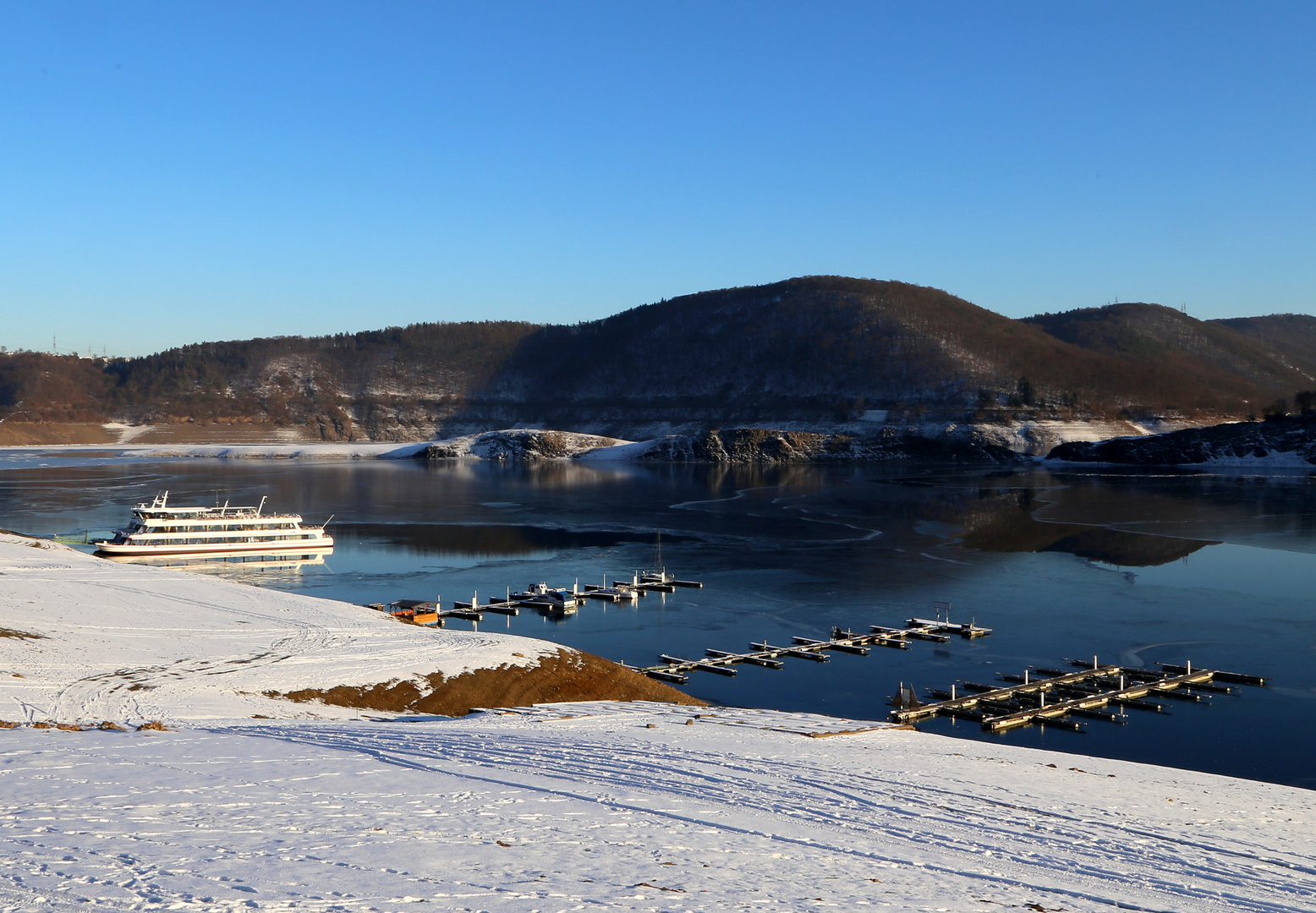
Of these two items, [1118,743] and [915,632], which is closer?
[1118,743]

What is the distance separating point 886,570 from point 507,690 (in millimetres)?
25299

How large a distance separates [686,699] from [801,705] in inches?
116

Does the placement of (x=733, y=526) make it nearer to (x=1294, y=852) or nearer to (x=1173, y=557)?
(x=1173, y=557)

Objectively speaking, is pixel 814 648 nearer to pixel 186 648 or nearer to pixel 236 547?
pixel 186 648

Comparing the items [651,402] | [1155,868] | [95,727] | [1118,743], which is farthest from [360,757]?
[651,402]

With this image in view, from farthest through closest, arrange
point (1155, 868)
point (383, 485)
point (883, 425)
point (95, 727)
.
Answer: point (883, 425) < point (383, 485) < point (95, 727) < point (1155, 868)

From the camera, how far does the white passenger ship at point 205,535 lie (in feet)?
151

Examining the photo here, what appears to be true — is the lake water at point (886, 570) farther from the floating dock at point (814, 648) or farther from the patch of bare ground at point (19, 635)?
the patch of bare ground at point (19, 635)

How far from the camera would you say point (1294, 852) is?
11008 millimetres

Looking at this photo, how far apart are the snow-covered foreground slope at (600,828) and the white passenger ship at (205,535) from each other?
33.7 meters

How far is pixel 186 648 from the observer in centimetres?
2177

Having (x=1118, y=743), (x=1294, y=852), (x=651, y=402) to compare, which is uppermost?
(x=651, y=402)

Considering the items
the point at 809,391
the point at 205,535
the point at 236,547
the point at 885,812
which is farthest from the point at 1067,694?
the point at 809,391

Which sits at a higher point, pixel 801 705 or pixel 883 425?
pixel 883 425
